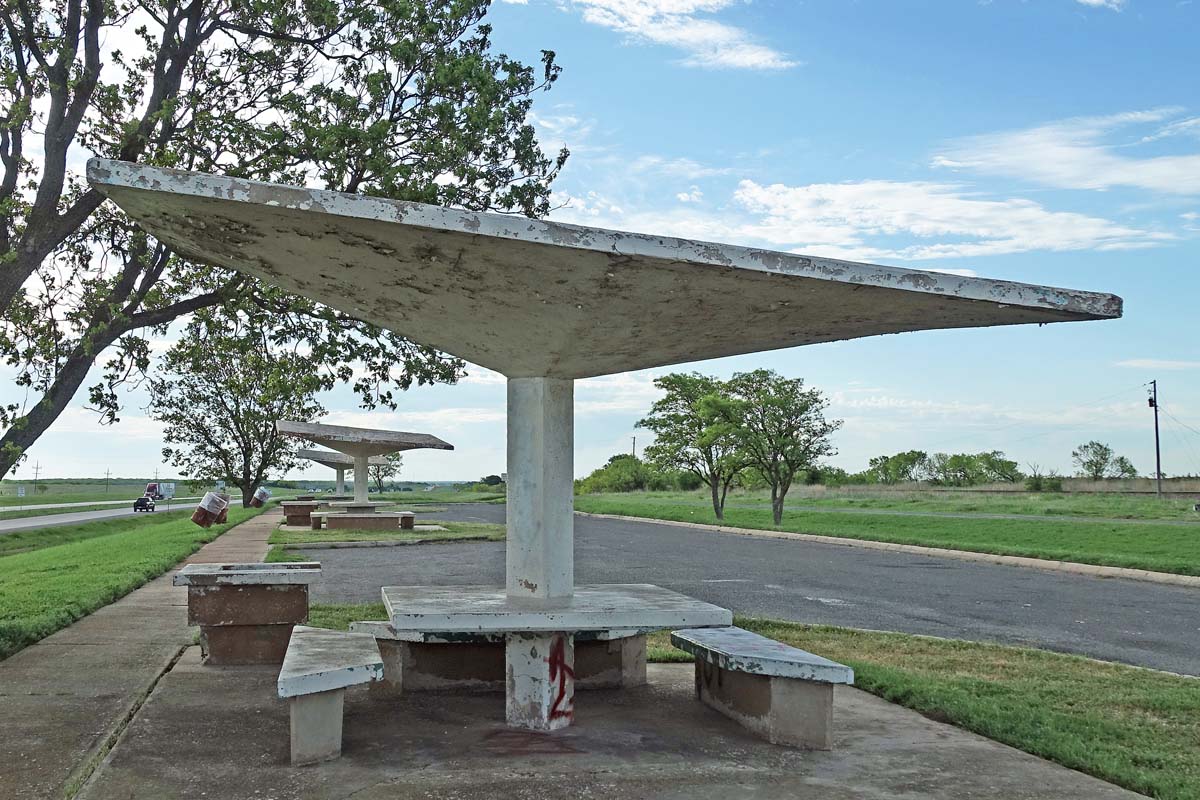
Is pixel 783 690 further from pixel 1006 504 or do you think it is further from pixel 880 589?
pixel 1006 504

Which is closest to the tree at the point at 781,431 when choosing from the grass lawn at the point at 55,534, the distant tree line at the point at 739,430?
the distant tree line at the point at 739,430


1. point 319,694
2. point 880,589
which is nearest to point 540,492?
point 319,694

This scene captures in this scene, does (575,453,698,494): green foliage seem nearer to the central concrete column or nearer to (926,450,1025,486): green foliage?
(926,450,1025,486): green foliage

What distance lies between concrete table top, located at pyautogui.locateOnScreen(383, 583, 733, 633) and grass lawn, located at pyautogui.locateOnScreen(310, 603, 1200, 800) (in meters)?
1.62

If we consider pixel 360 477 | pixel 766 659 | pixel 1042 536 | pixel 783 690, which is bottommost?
pixel 1042 536

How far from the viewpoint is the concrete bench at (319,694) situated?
4.16 metres

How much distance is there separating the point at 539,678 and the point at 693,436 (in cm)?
2964

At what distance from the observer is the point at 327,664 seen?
Result: 441cm

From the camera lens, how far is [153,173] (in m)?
3.47

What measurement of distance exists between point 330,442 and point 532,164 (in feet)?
56.5

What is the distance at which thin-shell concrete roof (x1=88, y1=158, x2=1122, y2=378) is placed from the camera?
3551 millimetres

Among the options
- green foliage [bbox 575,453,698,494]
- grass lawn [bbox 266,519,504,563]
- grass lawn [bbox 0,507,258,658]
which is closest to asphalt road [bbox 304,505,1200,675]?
grass lawn [bbox 266,519,504,563]

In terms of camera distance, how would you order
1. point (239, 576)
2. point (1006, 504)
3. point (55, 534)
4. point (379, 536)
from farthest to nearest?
point (1006, 504), point (55, 534), point (379, 536), point (239, 576)

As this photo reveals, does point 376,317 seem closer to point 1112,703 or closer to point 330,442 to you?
point 1112,703
